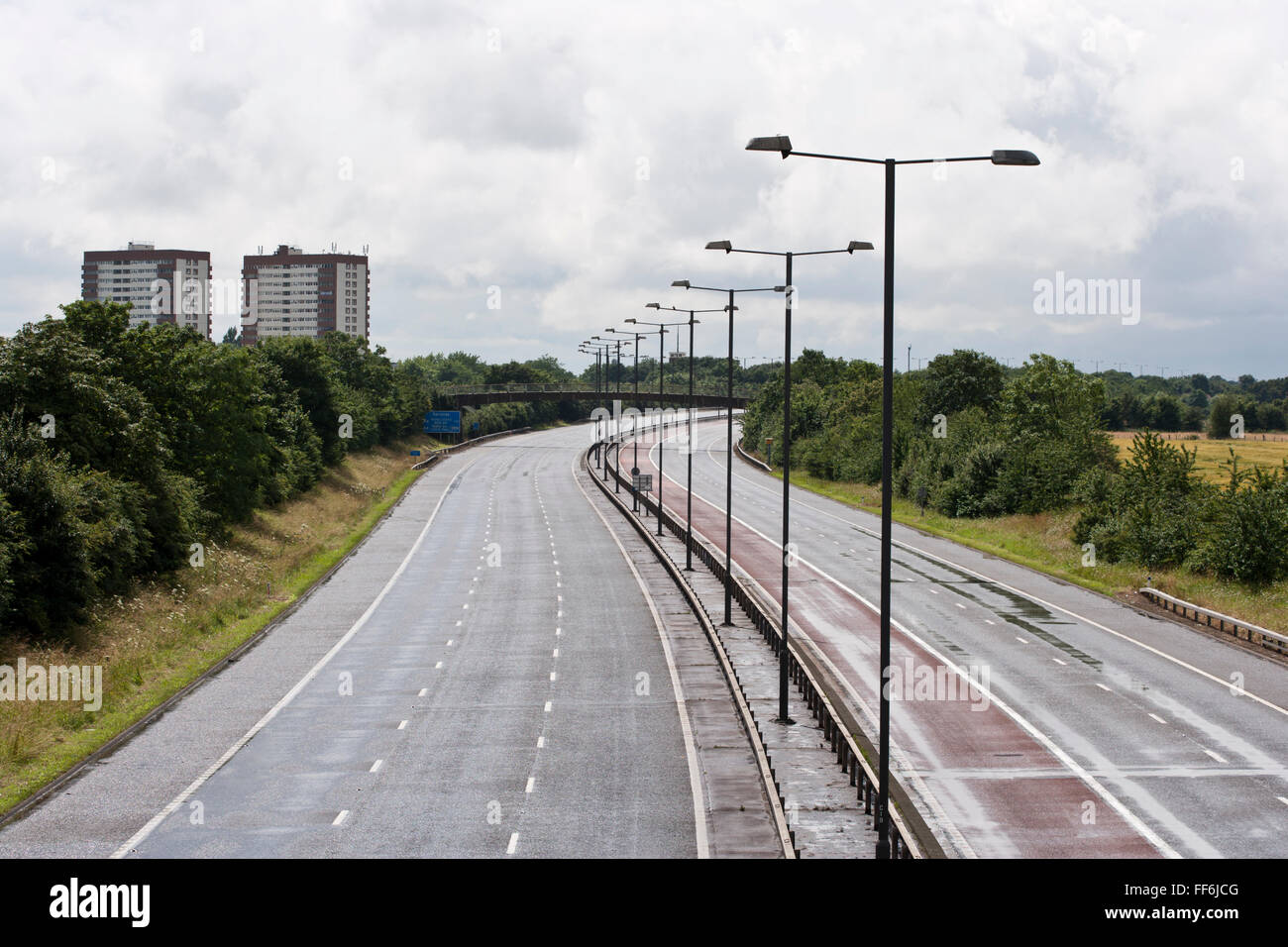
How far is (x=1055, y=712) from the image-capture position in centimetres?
3381

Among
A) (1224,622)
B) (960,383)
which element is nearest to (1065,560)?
(1224,622)

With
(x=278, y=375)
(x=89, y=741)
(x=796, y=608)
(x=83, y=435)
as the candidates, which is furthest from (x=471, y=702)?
(x=278, y=375)

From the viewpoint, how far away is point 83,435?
4903 cm

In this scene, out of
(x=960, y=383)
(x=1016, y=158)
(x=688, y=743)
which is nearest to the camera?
(x=1016, y=158)

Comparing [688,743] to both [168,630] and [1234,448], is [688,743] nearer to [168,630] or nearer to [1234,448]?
[168,630]

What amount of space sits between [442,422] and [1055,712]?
115m

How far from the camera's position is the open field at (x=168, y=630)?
102 ft

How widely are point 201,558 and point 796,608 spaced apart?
2675 cm

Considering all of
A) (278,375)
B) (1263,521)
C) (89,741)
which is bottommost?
(89,741)

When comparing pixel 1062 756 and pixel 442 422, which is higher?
pixel 442 422

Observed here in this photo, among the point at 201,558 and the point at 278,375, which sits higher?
the point at 278,375

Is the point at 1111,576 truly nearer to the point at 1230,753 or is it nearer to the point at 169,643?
the point at 1230,753

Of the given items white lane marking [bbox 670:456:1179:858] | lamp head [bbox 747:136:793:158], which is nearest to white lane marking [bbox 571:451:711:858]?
white lane marking [bbox 670:456:1179:858]

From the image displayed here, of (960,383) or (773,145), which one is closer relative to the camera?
(773,145)
